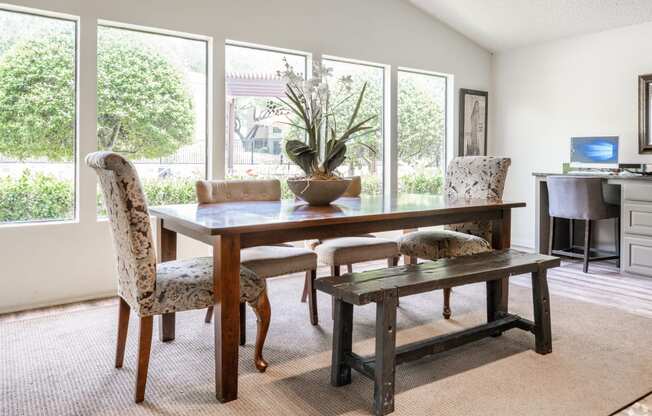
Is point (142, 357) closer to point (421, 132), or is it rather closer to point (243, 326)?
point (243, 326)

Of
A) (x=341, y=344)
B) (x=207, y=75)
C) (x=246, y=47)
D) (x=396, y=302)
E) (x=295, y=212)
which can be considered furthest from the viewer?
(x=246, y=47)

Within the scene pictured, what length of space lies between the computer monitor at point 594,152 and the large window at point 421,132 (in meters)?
1.36

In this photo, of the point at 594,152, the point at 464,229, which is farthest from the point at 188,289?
the point at 594,152

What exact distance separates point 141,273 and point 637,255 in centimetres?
412

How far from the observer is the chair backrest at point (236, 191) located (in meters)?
2.96

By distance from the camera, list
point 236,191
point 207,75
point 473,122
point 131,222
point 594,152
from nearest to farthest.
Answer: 1. point 131,222
2. point 236,191
3. point 207,75
4. point 594,152
5. point 473,122

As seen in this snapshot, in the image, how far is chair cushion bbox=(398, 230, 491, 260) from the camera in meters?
3.07

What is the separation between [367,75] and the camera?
201 inches

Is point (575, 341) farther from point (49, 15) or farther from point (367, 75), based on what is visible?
point (49, 15)

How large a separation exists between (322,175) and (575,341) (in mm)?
1623

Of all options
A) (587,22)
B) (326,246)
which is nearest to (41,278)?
(326,246)

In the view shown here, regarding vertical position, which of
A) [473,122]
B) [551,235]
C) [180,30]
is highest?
[180,30]

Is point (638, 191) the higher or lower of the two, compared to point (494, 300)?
higher

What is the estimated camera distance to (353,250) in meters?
3.00
